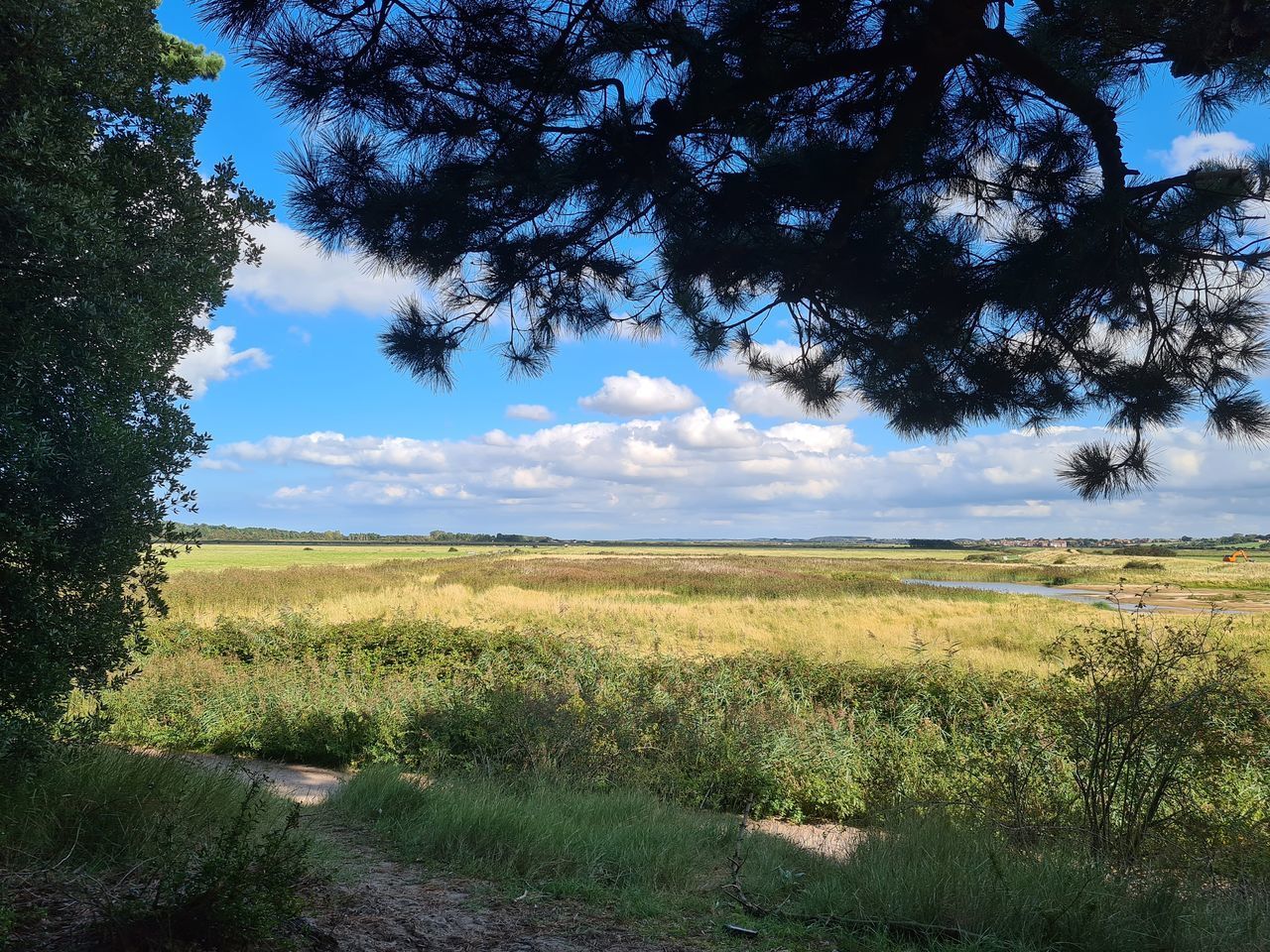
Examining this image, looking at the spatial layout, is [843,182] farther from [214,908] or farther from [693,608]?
[693,608]

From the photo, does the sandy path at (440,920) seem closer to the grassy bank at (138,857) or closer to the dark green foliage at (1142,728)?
the grassy bank at (138,857)

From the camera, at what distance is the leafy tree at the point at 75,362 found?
3555 millimetres

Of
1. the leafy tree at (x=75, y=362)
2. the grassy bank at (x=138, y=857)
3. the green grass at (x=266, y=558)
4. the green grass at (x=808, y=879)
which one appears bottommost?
the green grass at (x=266, y=558)

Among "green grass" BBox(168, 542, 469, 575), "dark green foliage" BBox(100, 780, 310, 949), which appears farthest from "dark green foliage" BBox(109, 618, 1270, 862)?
"green grass" BBox(168, 542, 469, 575)

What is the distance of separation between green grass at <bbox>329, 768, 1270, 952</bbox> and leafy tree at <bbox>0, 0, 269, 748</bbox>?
2116 mm

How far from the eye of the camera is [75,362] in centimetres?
374

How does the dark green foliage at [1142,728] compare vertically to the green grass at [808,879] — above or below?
above

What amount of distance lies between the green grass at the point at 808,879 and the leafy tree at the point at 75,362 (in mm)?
2116

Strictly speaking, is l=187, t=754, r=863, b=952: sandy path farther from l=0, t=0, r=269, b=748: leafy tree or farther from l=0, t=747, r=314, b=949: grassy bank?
l=0, t=0, r=269, b=748: leafy tree

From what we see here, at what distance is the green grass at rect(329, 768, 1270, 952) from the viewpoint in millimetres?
3371

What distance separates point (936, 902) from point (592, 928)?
Answer: 1539 millimetres

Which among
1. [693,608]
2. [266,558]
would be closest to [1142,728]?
[693,608]

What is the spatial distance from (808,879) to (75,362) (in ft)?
14.7

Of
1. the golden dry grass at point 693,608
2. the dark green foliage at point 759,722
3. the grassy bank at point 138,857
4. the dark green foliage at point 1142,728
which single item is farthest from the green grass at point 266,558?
the dark green foliage at point 1142,728
